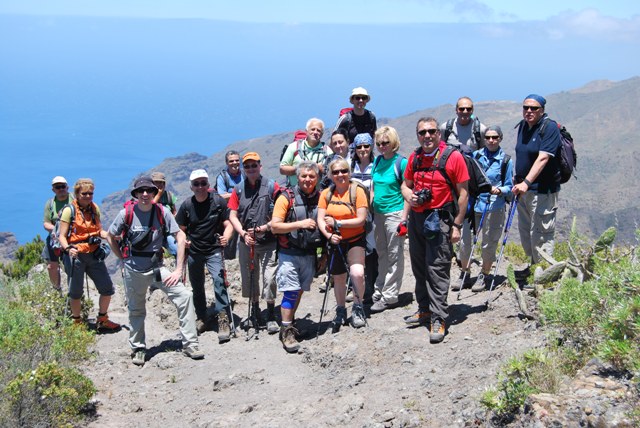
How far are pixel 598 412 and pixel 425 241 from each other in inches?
135

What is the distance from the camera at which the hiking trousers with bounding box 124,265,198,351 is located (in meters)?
7.96

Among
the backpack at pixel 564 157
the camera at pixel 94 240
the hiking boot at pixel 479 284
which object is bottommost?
the hiking boot at pixel 479 284

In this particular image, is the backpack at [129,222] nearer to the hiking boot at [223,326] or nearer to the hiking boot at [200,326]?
the hiking boot at [223,326]

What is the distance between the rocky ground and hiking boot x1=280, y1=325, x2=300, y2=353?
10 centimetres

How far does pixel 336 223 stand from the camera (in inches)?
300

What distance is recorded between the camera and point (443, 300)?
23.9ft

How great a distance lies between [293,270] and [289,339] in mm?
999

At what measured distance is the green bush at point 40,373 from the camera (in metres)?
5.94

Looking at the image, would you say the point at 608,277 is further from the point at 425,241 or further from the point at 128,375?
the point at 128,375

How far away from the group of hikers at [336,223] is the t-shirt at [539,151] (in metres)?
0.02

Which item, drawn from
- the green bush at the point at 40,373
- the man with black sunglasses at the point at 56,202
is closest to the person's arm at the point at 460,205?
the green bush at the point at 40,373

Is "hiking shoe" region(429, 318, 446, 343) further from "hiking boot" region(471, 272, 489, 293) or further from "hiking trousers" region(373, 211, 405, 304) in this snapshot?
"hiking boot" region(471, 272, 489, 293)

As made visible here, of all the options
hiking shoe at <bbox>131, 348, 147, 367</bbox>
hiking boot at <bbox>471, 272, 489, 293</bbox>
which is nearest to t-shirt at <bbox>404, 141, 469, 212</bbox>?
hiking boot at <bbox>471, 272, 489, 293</bbox>

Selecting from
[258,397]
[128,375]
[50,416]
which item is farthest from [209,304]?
[50,416]
